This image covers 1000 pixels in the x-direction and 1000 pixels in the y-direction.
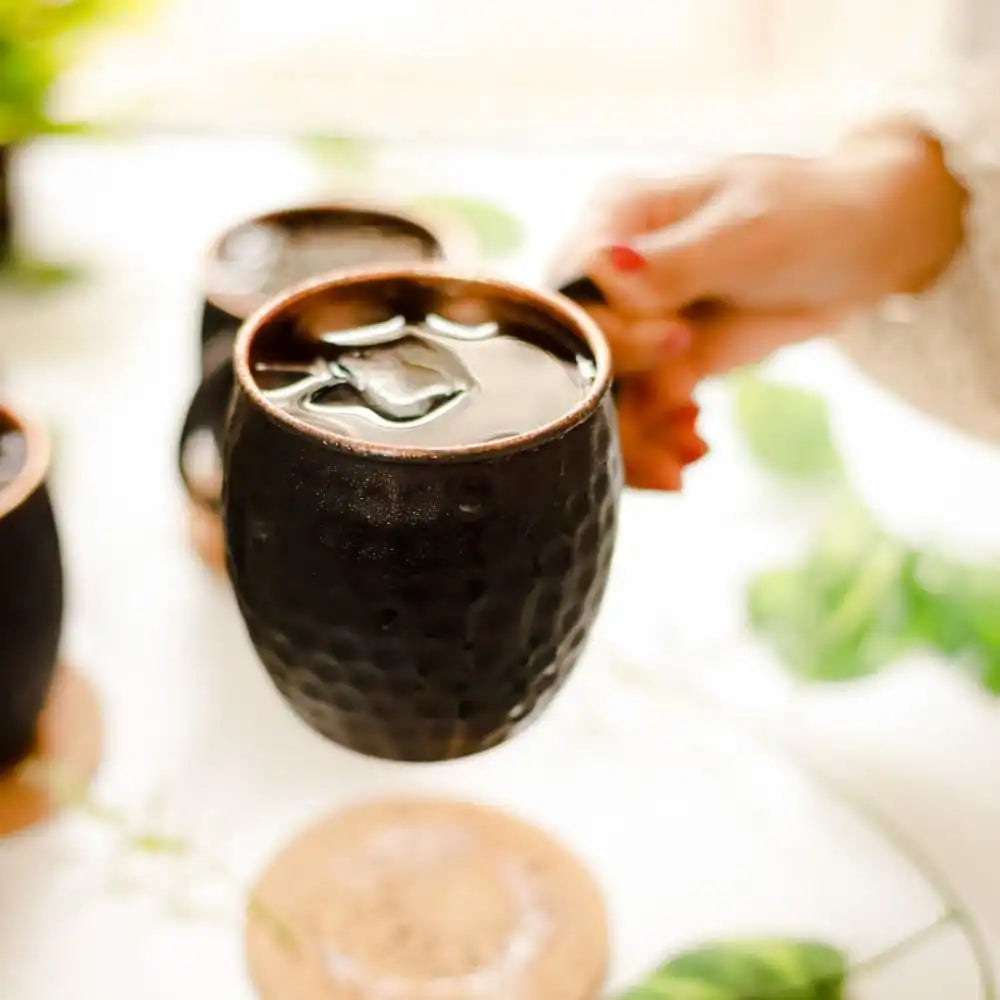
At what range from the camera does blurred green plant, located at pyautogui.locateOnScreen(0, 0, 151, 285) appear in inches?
31.3

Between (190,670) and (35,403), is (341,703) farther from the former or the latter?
(35,403)

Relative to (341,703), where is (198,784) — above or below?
below

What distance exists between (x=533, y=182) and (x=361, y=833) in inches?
21.6

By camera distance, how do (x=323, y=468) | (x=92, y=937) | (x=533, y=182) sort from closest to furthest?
(x=323, y=468)
(x=92, y=937)
(x=533, y=182)

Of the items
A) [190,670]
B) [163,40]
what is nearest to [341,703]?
[190,670]

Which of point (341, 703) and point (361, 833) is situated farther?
point (361, 833)

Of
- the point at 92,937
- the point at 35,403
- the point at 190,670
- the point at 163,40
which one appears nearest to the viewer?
the point at 92,937

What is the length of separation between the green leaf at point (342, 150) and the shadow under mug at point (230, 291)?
0.27 meters

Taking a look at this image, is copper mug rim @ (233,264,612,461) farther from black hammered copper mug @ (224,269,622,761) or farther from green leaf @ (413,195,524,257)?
green leaf @ (413,195,524,257)

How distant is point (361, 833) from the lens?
539 millimetres

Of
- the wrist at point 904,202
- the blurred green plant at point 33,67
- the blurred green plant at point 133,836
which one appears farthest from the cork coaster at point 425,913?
the blurred green plant at point 33,67

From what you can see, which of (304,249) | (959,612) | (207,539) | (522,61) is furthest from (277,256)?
(522,61)

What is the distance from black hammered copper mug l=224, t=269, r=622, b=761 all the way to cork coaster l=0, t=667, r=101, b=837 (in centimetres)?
16

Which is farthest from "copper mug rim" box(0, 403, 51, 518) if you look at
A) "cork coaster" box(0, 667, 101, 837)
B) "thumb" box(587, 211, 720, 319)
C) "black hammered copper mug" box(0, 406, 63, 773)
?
"thumb" box(587, 211, 720, 319)
